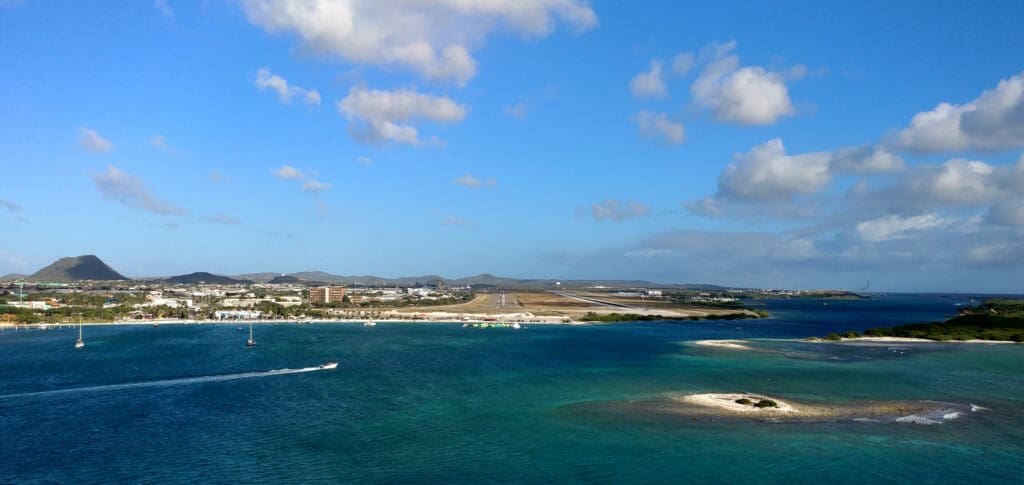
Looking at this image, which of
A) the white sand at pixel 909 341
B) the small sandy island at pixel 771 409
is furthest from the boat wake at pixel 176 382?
the white sand at pixel 909 341

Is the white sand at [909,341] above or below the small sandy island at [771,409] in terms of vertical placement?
above

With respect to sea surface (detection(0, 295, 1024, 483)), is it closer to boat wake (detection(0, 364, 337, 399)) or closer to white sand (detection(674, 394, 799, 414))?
boat wake (detection(0, 364, 337, 399))

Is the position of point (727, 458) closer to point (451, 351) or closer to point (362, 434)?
point (362, 434)

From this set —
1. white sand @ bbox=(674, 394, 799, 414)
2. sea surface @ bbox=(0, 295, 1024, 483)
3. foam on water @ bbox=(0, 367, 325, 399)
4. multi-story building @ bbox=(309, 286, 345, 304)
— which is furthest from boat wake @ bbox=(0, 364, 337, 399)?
multi-story building @ bbox=(309, 286, 345, 304)

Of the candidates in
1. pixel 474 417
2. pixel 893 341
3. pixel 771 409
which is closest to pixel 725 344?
pixel 893 341

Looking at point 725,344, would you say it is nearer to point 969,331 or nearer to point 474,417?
point 969,331

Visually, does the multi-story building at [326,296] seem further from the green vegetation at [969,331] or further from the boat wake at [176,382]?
the green vegetation at [969,331]
